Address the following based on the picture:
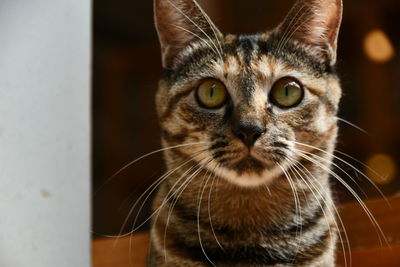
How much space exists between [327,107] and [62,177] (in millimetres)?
693

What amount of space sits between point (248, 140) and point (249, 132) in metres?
0.02

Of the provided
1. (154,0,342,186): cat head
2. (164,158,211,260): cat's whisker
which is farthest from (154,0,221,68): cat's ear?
(164,158,211,260): cat's whisker

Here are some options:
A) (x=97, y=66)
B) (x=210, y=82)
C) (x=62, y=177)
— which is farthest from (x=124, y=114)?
(x=210, y=82)

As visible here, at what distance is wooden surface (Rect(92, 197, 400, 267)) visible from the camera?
3.83 ft

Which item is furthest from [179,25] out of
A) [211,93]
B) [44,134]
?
[44,134]

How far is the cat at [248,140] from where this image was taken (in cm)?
104

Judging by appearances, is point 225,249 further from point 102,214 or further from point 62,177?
point 102,214

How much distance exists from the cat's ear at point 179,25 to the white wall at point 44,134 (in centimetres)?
31

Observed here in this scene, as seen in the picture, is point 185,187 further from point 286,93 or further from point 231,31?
point 231,31

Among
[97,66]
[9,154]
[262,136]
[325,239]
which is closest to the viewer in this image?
[262,136]

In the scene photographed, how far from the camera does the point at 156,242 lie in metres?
1.14

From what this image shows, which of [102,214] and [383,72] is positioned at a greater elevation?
[383,72]

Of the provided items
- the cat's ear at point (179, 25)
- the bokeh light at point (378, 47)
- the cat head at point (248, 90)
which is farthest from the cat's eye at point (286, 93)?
the bokeh light at point (378, 47)

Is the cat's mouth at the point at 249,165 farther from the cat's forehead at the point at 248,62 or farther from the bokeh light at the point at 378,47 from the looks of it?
the bokeh light at the point at 378,47
